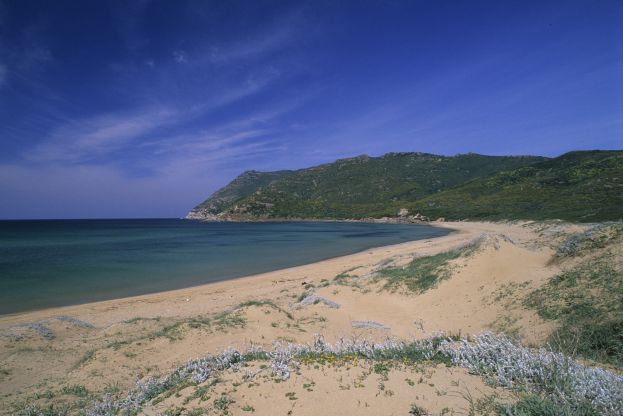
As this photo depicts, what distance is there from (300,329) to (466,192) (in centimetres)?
12068

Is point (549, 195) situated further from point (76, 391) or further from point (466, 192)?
point (76, 391)

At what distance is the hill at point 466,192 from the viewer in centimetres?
6400

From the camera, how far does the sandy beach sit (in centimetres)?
502

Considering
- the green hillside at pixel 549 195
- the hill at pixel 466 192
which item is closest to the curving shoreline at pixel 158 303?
the green hillside at pixel 549 195

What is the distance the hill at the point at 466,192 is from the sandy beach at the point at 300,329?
39.6 m

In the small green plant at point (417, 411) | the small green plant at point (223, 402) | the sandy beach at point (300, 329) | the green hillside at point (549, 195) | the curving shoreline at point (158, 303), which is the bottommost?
the curving shoreline at point (158, 303)

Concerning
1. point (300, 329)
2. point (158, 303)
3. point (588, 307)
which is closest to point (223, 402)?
point (300, 329)

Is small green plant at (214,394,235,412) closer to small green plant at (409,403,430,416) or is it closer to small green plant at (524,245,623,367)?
small green plant at (409,403,430,416)

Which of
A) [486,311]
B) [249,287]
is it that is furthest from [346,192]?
[486,311]

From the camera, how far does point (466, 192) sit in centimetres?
11694

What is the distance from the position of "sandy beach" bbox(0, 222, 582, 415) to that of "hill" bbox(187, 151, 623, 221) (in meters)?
39.6

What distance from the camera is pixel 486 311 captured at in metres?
11.9

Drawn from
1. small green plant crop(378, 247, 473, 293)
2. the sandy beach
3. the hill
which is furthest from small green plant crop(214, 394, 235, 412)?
the hill

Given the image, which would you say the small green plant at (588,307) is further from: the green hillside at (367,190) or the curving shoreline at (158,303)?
the green hillside at (367,190)
